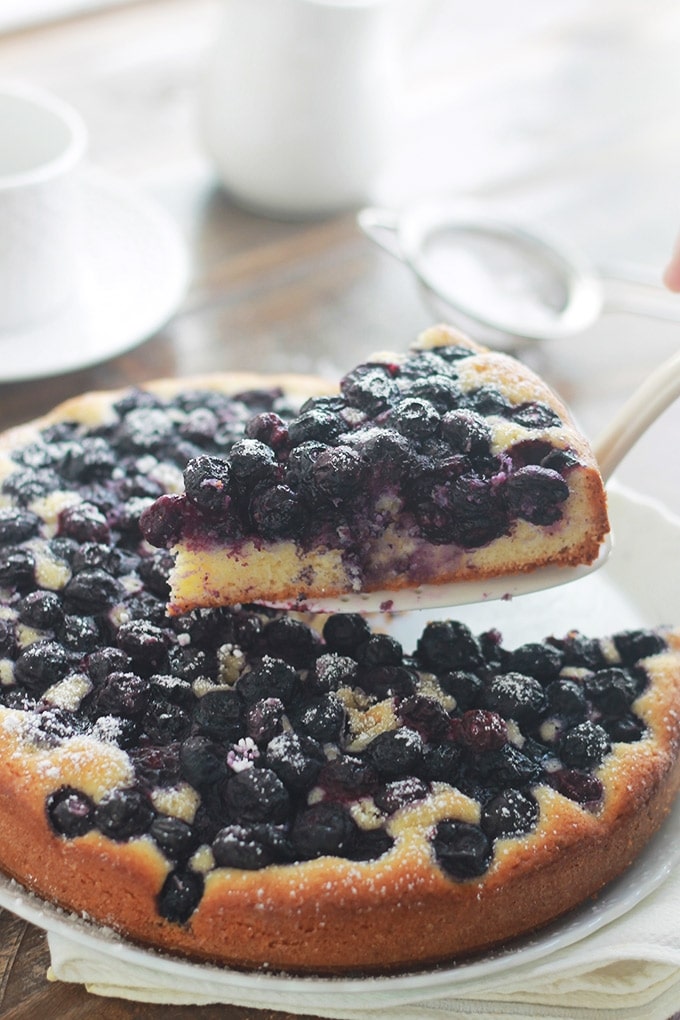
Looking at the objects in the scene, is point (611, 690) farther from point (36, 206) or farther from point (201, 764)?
point (36, 206)

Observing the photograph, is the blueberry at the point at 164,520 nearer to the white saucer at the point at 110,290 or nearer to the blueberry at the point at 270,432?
the blueberry at the point at 270,432

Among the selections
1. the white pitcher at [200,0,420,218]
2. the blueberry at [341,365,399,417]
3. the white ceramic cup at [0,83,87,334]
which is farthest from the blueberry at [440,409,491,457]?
the white pitcher at [200,0,420,218]

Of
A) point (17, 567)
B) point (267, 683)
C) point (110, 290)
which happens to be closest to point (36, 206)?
point (110, 290)

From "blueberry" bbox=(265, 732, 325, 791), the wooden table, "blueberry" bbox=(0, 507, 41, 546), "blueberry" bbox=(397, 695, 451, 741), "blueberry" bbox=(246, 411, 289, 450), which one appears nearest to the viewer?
"blueberry" bbox=(265, 732, 325, 791)

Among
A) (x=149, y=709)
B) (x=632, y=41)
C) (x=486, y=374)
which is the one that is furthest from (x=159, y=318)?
(x=632, y=41)

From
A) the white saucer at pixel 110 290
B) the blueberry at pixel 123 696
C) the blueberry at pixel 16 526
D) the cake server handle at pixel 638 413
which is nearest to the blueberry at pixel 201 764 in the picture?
the blueberry at pixel 123 696

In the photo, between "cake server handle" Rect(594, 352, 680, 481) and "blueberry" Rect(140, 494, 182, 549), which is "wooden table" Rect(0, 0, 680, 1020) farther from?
"blueberry" Rect(140, 494, 182, 549)
